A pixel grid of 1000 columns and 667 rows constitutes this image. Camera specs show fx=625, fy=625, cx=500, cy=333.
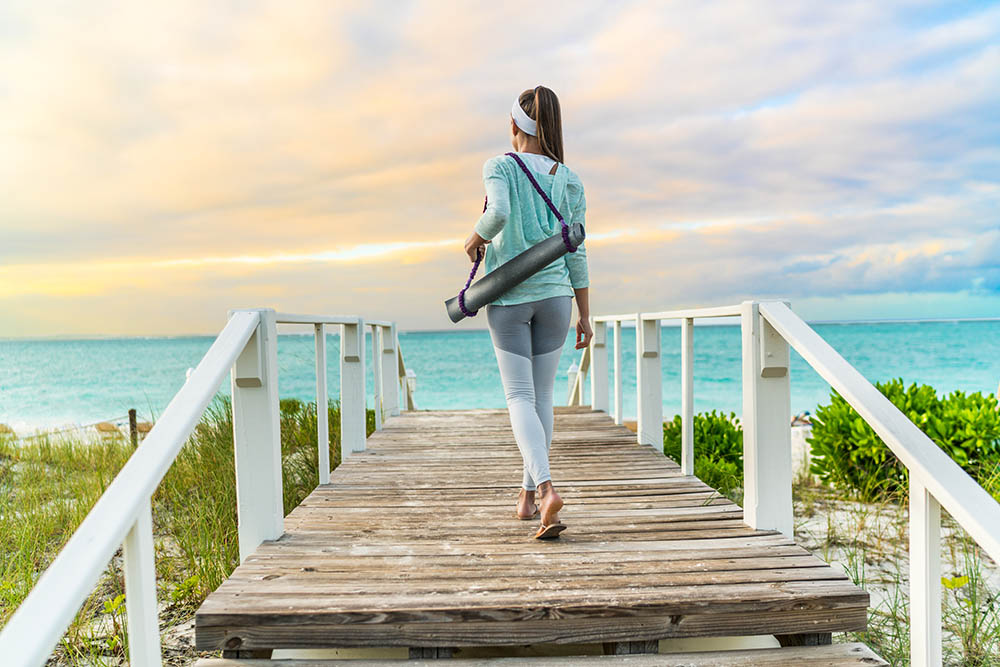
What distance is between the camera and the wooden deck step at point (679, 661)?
1.76 meters

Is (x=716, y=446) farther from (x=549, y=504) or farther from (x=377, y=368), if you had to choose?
(x=549, y=504)

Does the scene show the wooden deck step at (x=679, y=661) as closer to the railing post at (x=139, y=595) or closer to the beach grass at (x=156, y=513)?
the railing post at (x=139, y=595)

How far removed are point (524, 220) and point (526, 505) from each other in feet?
4.08

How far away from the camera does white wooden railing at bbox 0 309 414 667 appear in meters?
1.11

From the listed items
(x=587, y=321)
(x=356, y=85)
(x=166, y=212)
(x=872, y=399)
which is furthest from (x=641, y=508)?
(x=166, y=212)

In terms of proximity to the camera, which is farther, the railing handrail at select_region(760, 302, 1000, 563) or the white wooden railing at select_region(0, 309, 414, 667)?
the railing handrail at select_region(760, 302, 1000, 563)

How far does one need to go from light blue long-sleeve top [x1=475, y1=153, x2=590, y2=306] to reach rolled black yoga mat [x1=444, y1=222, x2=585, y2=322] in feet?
0.16

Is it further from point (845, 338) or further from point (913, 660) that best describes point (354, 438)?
point (845, 338)

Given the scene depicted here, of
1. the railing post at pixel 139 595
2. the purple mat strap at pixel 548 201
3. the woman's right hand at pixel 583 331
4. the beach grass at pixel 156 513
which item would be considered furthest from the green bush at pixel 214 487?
the purple mat strap at pixel 548 201

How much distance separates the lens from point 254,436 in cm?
246

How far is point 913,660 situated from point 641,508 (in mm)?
1333

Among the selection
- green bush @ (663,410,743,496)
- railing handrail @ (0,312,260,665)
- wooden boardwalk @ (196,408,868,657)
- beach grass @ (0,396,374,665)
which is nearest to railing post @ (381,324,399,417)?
beach grass @ (0,396,374,665)

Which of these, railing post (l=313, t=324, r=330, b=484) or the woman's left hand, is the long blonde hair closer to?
the woman's left hand

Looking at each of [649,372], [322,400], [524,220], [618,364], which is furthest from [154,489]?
[618,364]
